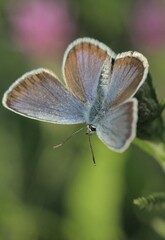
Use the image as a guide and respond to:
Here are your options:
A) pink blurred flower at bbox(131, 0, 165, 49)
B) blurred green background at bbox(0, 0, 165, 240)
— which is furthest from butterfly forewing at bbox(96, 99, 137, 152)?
pink blurred flower at bbox(131, 0, 165, 49)

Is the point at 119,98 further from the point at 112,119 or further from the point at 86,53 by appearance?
the point at 86,53

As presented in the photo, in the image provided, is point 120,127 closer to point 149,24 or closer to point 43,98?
point 43,98

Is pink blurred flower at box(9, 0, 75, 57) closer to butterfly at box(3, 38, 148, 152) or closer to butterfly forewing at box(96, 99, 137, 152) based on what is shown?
butterfly at box(3, 38, 148, 152)

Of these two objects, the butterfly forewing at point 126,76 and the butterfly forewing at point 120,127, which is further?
the butterfly forewing at point 126,76

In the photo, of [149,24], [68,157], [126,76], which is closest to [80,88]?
[126,76]

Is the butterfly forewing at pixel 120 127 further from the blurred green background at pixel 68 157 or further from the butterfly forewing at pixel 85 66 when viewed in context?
the blurred green background at pixel 68 157

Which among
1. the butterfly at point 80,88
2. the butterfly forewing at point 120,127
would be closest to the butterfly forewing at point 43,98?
the butterfly at point 80,88
